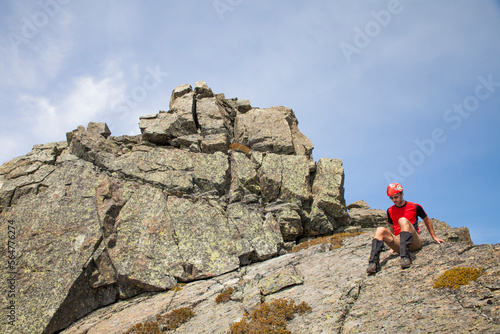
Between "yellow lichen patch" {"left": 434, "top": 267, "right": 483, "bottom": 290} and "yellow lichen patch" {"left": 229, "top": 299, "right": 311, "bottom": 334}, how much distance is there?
5.21 metres

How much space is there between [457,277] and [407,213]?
3754 mm

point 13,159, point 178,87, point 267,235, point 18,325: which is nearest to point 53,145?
point 13,159

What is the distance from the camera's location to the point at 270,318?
13242 mm

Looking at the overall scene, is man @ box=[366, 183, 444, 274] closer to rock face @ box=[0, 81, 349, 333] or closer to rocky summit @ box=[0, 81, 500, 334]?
rocky summit @ box=[0, 81, 500, 334]

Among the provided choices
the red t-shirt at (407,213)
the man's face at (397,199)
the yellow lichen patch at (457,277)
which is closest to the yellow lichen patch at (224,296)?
the red t-shirt at (407,213)

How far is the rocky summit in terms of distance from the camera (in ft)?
40.8

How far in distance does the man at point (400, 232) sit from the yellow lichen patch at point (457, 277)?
67.6 inches

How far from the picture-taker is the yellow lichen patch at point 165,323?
51.1ft

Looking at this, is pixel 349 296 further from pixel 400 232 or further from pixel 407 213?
pixel 407 213

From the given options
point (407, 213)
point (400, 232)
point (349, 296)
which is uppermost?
point (407, 213)

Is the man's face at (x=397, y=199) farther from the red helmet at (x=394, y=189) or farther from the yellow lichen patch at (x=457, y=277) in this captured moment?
the yellow lichen patch at (x=457, y=277)

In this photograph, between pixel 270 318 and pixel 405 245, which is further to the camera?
pixel 405 245

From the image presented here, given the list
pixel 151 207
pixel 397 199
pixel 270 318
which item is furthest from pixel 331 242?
pixel 151 207

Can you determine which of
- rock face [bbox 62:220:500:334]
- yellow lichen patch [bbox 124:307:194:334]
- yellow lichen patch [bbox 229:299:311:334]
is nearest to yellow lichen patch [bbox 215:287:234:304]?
rock face [bbox 62:220:500:334]
